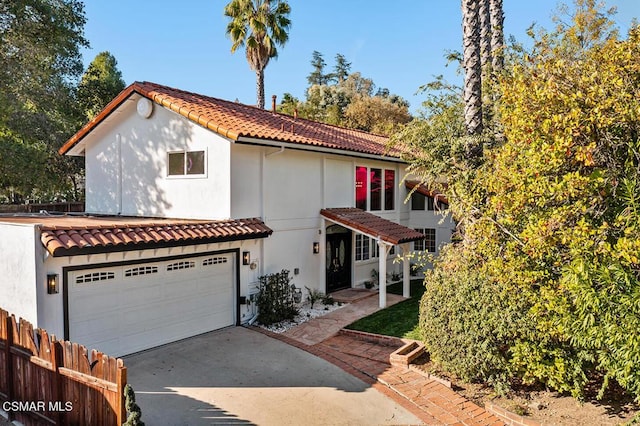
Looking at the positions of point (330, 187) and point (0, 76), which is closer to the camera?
point (330, 187)

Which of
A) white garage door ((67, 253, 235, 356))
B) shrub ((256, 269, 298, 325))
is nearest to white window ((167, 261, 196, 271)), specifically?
white garage door ((67, 253, 235, 356))

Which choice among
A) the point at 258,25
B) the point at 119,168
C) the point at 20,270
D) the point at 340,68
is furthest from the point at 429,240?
the point at 340,68

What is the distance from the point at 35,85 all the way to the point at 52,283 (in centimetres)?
2205

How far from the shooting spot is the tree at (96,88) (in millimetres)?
31625

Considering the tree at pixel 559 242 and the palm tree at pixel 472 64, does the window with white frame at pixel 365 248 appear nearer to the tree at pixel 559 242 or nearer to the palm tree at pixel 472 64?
the palm tree at pixel 472 64

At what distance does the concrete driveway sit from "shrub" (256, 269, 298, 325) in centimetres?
182

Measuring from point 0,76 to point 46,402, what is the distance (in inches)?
874

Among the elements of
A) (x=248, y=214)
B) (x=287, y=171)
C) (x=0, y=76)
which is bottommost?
(x=248, y=214)

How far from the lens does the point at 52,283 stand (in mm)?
9555

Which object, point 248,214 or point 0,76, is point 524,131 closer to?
point 248,214

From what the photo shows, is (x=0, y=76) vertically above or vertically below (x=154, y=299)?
above

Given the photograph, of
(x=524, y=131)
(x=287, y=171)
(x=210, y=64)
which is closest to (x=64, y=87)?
(x=210, y=64)

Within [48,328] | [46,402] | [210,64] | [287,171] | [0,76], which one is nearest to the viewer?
[46,402]

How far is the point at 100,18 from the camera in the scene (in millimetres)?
25688
